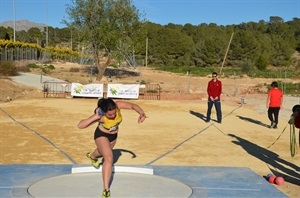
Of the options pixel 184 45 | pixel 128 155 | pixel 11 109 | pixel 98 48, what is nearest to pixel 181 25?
pixel 184 45

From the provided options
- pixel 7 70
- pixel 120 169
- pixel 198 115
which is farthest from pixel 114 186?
pixel 7 70

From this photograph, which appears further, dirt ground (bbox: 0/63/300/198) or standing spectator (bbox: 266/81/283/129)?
standing spectator (bbox: 266/81/283/129)

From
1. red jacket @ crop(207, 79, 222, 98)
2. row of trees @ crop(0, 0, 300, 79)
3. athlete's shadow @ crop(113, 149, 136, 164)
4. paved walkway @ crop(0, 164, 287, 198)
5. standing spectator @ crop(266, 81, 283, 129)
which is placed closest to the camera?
paved walkway @ crop(0, 164, 287, 198)

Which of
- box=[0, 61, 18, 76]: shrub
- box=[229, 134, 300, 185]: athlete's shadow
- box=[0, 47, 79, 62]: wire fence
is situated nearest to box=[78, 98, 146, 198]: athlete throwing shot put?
box=[229, 134, 300, 185]: athlete's shadow

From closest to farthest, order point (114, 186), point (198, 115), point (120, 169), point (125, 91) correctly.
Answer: point (114, 186), point (120, 169), point (198, 115), point (125, 91)

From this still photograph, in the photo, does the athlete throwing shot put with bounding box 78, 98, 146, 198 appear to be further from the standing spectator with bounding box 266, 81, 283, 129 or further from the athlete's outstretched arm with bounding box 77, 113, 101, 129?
the standing spectator with bounding box 266, 81, 283, 129

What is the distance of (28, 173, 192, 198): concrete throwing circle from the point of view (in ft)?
21.5

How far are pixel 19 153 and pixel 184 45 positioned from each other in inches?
3189

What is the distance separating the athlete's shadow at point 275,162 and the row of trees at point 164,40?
17.2 m

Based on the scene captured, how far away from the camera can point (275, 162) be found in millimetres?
9859

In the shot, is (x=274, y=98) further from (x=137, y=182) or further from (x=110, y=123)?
(x=110, y=123)

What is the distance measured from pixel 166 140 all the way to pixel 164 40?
78.7 metres

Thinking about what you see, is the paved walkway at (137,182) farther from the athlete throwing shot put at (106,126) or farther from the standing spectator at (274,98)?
the standing spectator at (274,98)

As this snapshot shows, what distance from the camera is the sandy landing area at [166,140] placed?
9664mm
